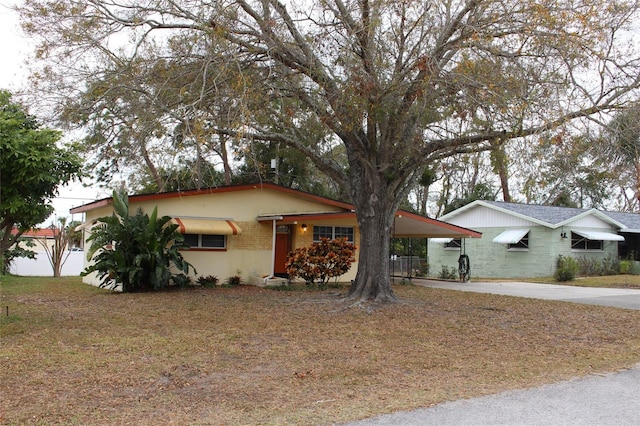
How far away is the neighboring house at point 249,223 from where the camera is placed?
17.0 meters

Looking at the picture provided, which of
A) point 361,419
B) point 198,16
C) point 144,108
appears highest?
point 198,16

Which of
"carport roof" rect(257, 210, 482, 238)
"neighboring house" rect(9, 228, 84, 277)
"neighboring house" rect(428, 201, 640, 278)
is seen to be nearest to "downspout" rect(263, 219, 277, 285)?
"carport roof" rect(257, 210, 482, 238)

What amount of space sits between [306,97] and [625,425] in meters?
8.75

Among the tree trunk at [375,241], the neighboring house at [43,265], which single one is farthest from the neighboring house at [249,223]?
the neighboring house at [43,265]

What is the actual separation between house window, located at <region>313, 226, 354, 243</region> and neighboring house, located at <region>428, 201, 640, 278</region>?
816 cm

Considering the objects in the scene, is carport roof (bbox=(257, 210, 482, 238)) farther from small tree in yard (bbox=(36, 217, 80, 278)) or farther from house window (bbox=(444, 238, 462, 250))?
small tree in yard (bbox=(36, 217, 80, 278))

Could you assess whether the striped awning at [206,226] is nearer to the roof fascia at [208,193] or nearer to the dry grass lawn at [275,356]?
the roof fascia at [208,193]

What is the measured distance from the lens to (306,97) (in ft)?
39.3

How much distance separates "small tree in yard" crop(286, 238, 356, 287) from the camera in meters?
16.9

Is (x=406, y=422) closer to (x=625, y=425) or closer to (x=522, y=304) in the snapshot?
(x=625, y=425)

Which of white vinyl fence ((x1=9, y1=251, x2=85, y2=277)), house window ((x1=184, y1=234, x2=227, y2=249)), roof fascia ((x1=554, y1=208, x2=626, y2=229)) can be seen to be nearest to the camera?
house window ((x1=184, y1=234, x2=227, y2=249))

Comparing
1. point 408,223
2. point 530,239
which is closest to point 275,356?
point 408,223

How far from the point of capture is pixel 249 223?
18219 mm

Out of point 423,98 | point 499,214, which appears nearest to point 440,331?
point 423,98
